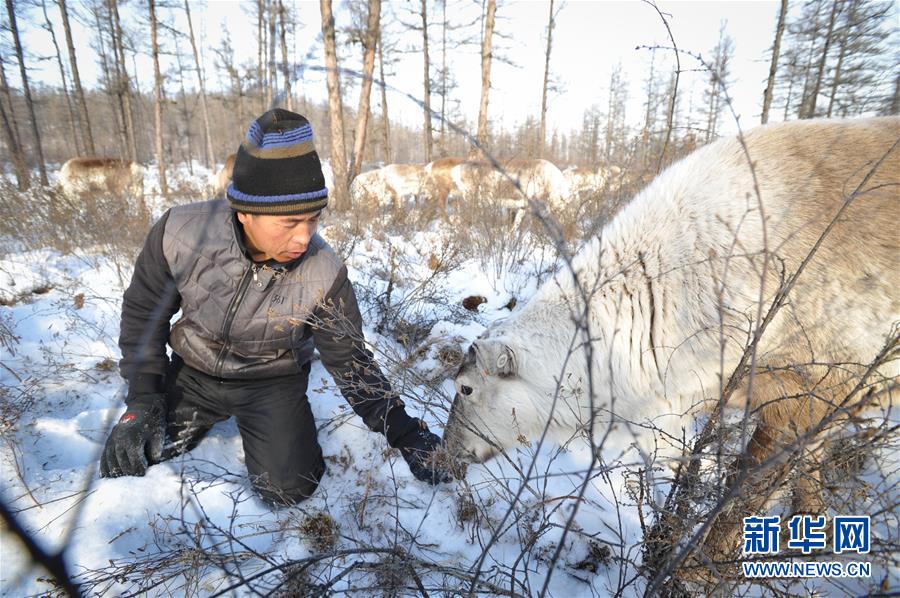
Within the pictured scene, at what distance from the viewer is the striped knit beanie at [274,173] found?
6.72 feet

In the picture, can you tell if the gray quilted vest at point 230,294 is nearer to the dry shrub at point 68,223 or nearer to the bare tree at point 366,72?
the dry shrub at point 68,223

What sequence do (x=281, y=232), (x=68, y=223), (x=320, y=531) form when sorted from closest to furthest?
1. (x=320, y=531)
2. (x=281, y=232)
3. (x=68, y=223)

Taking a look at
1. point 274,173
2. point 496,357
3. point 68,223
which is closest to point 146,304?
point 274,173

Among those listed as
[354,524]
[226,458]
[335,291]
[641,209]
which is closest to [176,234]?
[335,291]

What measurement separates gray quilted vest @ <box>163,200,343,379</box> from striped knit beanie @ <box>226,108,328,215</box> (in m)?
0.30

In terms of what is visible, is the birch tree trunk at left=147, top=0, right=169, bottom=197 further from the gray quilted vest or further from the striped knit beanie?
the striped knit beanie

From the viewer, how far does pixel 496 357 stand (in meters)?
2.05

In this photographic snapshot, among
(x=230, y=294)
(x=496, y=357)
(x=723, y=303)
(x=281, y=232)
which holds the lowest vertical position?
(x=496, y=357)

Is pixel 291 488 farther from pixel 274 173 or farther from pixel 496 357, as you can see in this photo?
pixel 274 173

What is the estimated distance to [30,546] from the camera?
38 centimetres

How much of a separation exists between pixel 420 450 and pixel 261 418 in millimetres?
988

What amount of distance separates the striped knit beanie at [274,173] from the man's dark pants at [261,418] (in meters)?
1.11

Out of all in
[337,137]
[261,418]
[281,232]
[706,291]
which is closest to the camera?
[706,291]

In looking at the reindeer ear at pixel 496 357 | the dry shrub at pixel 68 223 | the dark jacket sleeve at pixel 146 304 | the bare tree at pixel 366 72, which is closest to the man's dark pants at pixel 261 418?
the dark jacket sleeve at pixel 146 304
